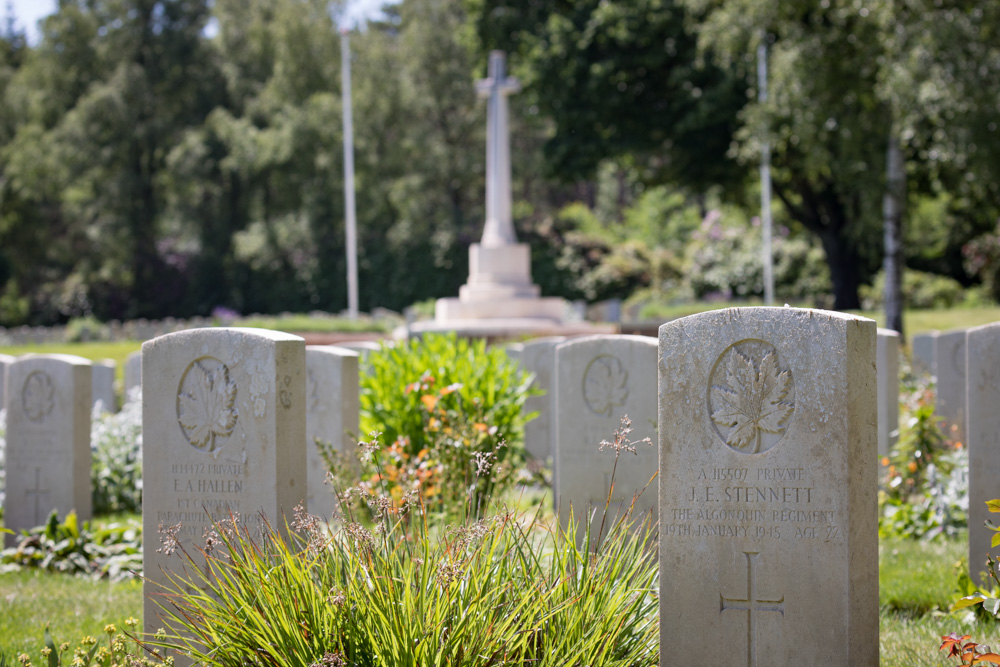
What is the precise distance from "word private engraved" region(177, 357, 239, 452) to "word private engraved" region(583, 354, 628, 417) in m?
2.44

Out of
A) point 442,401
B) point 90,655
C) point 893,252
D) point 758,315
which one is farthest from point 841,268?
point 90,655

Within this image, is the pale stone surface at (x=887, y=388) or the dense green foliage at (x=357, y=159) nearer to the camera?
the pale stone surface at (x=887, y=388)

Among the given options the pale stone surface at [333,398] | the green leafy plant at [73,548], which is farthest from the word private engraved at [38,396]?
the pale stone surface at [333,398]

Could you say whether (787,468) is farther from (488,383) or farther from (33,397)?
(33,397)

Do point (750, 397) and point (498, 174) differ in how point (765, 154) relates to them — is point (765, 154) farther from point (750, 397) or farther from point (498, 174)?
point (750, 397)

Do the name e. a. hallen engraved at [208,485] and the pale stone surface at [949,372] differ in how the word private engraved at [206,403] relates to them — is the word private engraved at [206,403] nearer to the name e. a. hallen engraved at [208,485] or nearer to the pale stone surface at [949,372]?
the name e. a. hallen engraved at [208,485]

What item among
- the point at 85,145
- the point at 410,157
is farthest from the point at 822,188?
the point at 85,145

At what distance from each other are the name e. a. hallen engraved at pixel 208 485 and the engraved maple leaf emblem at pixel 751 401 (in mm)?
2025

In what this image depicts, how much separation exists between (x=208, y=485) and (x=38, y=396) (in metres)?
3.26

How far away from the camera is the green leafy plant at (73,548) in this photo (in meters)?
5.95

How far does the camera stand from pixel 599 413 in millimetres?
5758

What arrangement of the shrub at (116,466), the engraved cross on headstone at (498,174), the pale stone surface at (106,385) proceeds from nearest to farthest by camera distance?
1. the shrub at (116,466)
2. the pale stone surface at (106,385)
3. the engraved cross on headstone at (498,174)

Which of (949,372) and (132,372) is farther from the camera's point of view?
(132,372)

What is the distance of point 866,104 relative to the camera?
15.4m
